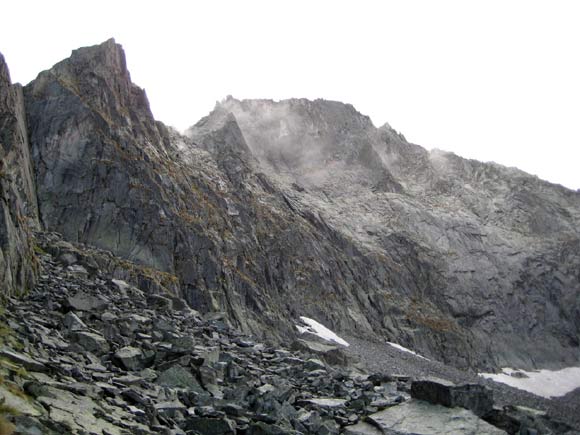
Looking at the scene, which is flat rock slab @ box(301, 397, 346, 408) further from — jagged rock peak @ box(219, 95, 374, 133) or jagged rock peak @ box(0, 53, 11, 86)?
jagged rock peak @ box(219, 95, 374, 133)

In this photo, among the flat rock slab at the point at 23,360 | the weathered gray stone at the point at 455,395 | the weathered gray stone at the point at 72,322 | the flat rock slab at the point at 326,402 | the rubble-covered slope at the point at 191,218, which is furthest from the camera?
the rubble-covered slope at the point at 191,218

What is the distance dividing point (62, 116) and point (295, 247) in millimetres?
38532

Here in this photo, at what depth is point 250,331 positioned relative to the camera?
53156mm

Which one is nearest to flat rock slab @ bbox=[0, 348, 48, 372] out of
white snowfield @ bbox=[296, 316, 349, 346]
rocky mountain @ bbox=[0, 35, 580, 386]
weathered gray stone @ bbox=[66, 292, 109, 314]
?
rocky mountain @ bbox=[0, 35, 580, 386]

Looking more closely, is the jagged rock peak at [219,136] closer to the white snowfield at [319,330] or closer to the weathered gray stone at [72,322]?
the white snowfield at [319,330]

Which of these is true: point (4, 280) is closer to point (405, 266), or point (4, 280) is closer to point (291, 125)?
point (405, 266)

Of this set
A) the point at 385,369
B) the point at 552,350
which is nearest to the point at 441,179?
the point at 552,350

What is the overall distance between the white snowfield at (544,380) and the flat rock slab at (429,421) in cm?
6450

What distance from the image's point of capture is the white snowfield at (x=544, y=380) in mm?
79156

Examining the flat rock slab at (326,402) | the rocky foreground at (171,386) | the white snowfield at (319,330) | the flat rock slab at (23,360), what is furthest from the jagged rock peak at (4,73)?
the flat rock slab at (326,402)

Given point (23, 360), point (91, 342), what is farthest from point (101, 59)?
point (23, 360)

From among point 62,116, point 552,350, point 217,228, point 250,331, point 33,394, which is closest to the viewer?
point 33,394

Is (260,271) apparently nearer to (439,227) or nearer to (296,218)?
(296,218)

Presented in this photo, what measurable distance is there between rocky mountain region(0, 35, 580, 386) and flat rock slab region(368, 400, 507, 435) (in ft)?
51.2
